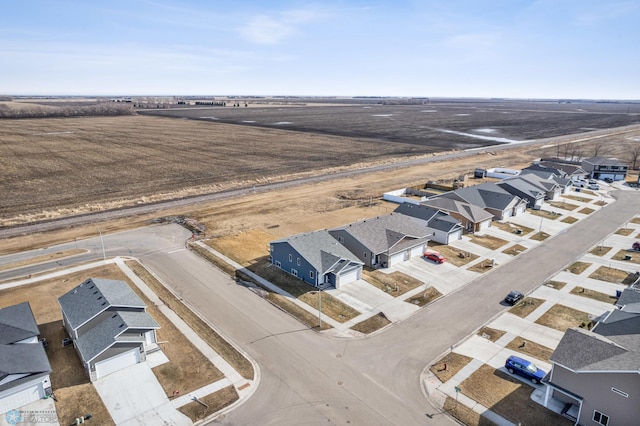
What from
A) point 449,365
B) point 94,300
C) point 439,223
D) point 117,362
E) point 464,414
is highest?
point 439,223

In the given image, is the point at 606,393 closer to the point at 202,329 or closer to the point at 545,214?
the point at 202,329

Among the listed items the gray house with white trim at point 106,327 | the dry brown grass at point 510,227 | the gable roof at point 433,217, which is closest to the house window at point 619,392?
the gable roof at point 433,217

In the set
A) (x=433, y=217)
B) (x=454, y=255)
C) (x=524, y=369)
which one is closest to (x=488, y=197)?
(x=433, y=217)

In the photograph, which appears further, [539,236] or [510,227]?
[510,227]

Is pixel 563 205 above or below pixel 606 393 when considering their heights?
above

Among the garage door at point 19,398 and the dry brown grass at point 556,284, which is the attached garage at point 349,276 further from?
the garage door at point 19,398

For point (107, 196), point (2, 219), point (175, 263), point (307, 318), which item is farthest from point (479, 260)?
point (2, 219)

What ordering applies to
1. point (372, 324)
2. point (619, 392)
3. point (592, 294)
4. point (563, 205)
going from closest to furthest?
1. point (619, 392)
2. point (372, 324)
3. point (592, 294)
4. point (563, 205)
